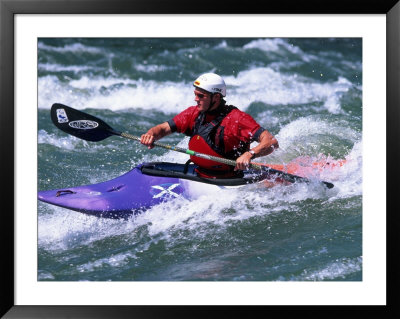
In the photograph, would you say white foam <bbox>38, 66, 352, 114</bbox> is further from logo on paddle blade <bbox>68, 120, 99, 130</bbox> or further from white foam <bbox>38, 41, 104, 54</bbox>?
logo on paddle blade <bbox>68, 120, 99, 130</bbox>

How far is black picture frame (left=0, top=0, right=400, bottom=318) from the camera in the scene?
461 centimetres

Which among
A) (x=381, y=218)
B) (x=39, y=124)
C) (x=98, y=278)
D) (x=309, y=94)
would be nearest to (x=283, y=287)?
(x=381, y=218)

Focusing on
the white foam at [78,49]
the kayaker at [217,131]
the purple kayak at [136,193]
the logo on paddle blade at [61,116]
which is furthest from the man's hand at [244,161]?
the white foam at [78,49]

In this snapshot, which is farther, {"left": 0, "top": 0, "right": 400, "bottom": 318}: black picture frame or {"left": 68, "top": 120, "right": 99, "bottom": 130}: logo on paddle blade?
{"left": 68, "top": 120, "right": 99, "bottom": 130}: logo on paddle blade

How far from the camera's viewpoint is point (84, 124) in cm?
609

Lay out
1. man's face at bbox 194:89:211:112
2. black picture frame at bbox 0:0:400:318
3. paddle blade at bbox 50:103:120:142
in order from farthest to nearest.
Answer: paddle blade at bbox 50:103:120:142 < man's face at bbox 194:89:211:112 < black picture frame at bbox 0:0:400:318

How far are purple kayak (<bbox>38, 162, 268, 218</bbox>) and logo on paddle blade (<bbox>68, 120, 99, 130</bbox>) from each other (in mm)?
567

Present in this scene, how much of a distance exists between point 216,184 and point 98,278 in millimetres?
1490

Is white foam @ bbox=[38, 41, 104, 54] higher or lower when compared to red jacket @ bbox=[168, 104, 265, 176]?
higher

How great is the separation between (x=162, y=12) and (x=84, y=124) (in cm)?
167

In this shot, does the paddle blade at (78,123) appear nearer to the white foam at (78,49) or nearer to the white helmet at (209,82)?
the white helmet at (209,82)

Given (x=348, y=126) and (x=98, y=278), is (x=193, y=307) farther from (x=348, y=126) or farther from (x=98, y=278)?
(x=348, y=126)

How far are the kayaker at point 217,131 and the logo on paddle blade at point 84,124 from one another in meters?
0.53

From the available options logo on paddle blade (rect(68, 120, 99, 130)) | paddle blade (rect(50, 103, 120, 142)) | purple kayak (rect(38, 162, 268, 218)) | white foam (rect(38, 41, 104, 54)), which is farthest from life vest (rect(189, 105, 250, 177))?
white foam (rect(38, 41, 104, 54))
